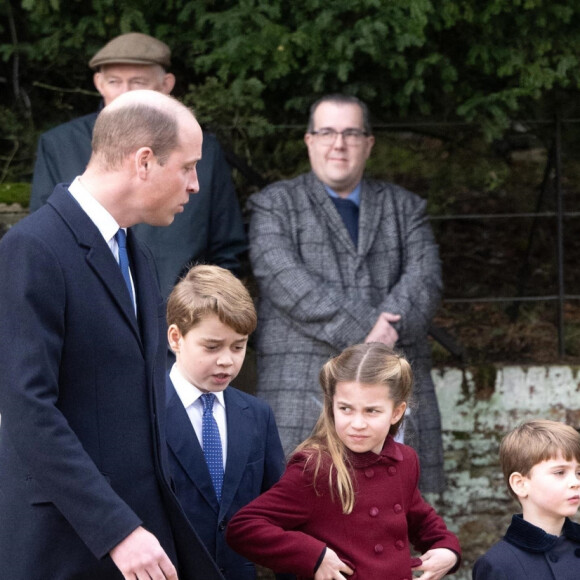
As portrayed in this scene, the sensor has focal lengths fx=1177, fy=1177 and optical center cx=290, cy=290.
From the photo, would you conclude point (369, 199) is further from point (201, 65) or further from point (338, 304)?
point (201, 65)

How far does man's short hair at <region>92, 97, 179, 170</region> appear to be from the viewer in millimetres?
2914

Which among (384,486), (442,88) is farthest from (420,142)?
(384,486)

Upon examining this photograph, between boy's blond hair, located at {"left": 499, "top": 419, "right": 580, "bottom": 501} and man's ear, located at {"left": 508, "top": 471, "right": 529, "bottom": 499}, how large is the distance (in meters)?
0.01

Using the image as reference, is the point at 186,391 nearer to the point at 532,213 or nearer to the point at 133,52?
the point at 133,52

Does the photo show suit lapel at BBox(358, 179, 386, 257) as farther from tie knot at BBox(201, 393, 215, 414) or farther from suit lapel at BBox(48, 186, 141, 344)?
suit lapel at BBox(48, 186, 141, 344)

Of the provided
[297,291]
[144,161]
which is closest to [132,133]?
[144,161]

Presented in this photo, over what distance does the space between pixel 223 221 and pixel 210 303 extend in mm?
1510

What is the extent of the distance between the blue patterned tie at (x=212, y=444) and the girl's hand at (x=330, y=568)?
41 centimetres

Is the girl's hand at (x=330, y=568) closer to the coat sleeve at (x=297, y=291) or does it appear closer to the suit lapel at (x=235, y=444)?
the suit lapel at (x=235, y=444)

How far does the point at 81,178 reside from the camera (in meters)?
Result: 3.00

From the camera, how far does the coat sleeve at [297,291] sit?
186 inches

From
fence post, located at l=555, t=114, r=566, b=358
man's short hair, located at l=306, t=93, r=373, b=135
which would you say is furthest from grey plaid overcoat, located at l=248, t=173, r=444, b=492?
fence post, located at l=555, t=114, r=566, b=358

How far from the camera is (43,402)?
2.69 metres

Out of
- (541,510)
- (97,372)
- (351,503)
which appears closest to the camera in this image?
(97,372)
